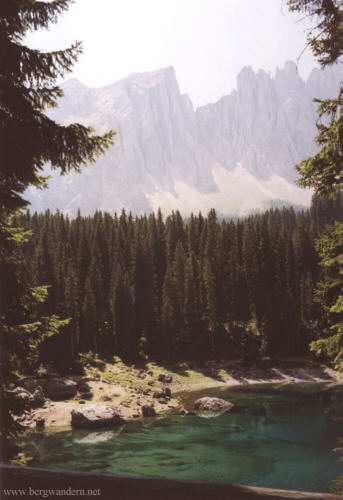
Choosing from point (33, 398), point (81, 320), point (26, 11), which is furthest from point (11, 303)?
point (81, 320)

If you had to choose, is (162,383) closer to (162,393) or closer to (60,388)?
(162,393)

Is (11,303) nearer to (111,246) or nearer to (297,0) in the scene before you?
(297,0)

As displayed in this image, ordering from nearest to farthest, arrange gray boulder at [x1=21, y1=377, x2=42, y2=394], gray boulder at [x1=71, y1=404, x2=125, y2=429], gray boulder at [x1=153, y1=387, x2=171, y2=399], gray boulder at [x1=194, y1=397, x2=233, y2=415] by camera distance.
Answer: gray boulder at [x1=71, y1=404, x2=125, y2=429] → gray boulder at [x1=194, y1=397, x2=233, y2=415] → gray boulder at [x1=21, y1=377, x2=42, y2=394] → gray boulder at [x1=153, y1=387, x2=171, y2=399]

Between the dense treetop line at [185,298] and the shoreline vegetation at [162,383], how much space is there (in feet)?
14.2

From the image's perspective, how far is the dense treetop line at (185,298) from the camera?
219 ft

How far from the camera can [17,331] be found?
1039cm

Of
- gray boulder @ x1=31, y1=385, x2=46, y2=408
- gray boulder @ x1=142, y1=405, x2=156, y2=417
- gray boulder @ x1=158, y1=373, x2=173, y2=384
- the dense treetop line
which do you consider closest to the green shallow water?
gray boulder @ x1=142, y1=405, x2=156, y2=417

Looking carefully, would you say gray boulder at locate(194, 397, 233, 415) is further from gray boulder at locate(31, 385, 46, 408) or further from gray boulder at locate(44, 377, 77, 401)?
gray boulder at locate(31, 385, 46, 408)

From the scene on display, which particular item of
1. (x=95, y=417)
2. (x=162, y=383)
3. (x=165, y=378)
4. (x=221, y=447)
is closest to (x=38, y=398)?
(x=95, y=417)

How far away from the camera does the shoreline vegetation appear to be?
4312 centimetres

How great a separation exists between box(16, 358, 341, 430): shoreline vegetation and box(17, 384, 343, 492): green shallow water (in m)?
4.88

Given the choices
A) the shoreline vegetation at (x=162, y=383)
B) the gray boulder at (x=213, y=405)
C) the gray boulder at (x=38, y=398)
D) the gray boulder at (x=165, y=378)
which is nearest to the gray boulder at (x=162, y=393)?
the shoreline vegetation at (x=162, y=383)

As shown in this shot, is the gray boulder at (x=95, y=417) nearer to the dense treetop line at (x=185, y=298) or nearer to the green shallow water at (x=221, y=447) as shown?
the green shallow water at (x=221, y=447)

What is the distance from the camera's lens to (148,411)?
142 ft
